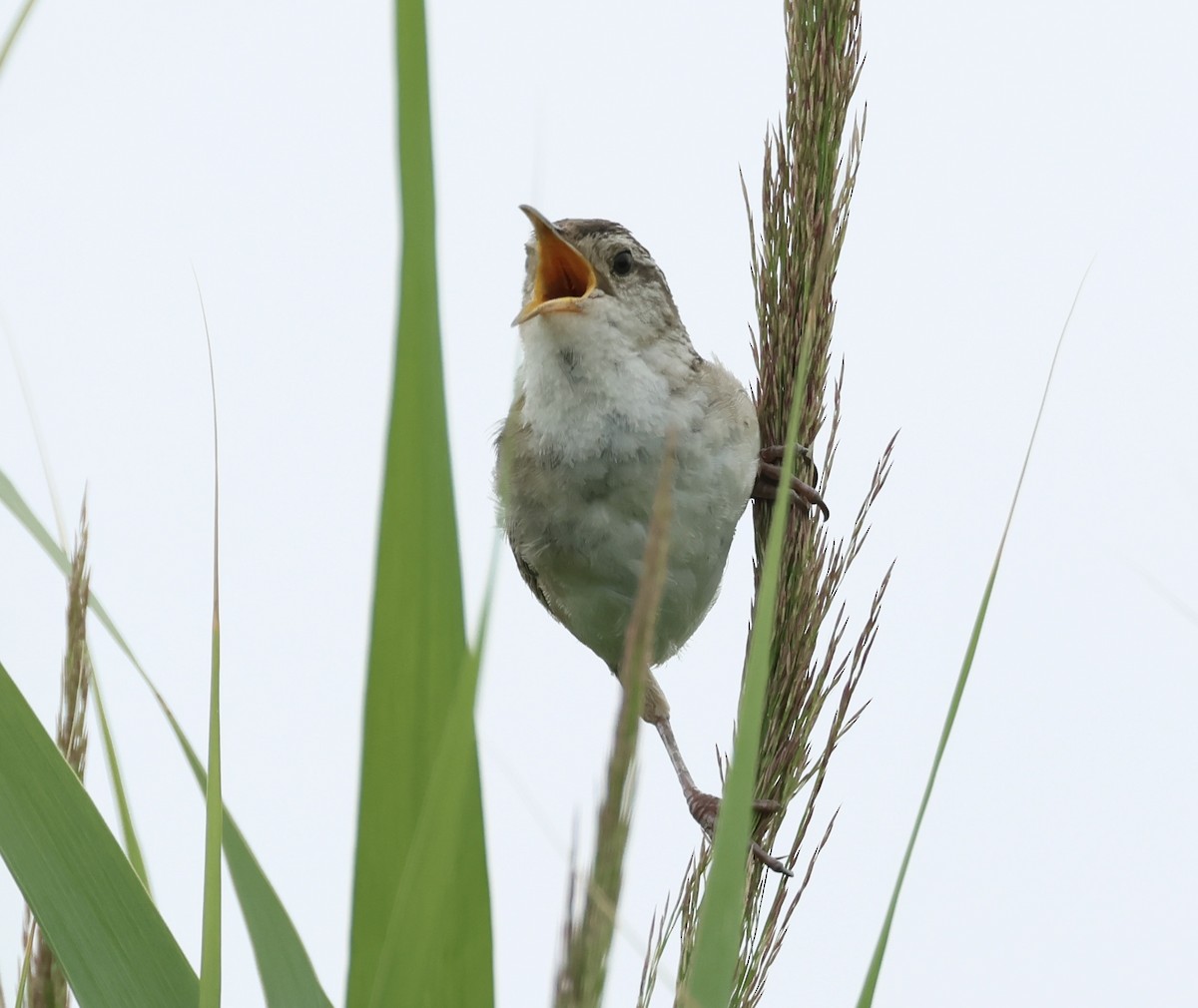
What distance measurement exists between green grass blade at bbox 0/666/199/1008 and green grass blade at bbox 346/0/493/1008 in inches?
8.0

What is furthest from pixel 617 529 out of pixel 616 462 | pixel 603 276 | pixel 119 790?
pixel 119 790

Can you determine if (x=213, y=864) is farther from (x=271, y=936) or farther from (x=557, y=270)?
(x=557, y=270)

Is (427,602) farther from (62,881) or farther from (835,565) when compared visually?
(835,565)

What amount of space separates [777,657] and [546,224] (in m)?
1.11

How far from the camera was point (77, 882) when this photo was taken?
100cm

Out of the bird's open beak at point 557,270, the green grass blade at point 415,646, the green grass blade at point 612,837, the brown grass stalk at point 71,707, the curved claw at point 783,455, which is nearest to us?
the green grass blade at point 612,837

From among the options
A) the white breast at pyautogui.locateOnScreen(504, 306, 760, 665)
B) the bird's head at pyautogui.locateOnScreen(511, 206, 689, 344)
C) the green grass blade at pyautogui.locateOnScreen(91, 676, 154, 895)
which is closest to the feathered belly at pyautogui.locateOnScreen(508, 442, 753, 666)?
the white breast at pyautogui.locateOnScreen(504, 306, 760, 665)

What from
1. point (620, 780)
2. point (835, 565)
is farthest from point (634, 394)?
point (620, 780)

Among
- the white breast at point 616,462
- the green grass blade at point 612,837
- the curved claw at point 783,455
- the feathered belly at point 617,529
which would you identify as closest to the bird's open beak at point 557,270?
the white breast at point 616,462

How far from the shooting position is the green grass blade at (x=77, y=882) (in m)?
0.96

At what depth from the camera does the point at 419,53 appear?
0.87m

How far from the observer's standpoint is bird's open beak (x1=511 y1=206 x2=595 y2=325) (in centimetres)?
249

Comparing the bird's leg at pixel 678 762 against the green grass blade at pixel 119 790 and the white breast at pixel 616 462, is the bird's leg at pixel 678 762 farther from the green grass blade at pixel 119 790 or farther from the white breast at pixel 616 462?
the green grass blade at pixel 119 790

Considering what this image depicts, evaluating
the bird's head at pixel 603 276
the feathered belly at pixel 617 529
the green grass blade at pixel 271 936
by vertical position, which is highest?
the bird's head at pixel 603 276
